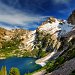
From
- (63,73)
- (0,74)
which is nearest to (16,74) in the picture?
(63,73)

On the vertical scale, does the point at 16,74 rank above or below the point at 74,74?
above

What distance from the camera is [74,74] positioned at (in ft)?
149

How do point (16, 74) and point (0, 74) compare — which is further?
point (16, 74)

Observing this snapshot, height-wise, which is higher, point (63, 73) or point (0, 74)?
point (63, 73)

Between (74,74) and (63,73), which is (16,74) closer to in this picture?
(63,73)

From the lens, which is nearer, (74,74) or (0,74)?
(0,74)

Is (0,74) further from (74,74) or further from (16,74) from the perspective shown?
(16,74)

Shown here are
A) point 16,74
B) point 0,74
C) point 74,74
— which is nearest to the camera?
point 0,74

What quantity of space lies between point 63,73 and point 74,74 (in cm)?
1251

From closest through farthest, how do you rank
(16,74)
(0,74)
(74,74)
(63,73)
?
(0,74), (74,74), (63,73), (16,74)

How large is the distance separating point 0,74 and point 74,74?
15.3m

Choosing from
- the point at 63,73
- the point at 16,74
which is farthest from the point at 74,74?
the point at 16,74

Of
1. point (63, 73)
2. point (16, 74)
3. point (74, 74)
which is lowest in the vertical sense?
point (74, 74)

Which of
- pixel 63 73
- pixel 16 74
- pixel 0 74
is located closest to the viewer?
pixel 0 74
